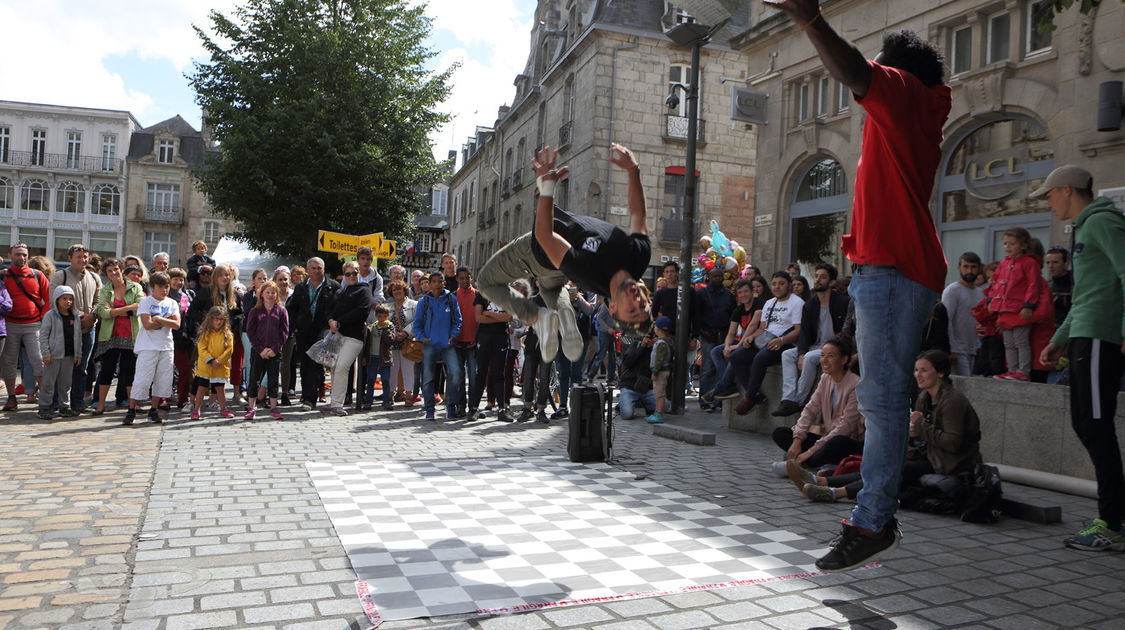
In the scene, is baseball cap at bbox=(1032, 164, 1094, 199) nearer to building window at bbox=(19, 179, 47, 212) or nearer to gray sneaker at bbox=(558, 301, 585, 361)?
gray sneaker at bbox=(558, 301, 585, 361)

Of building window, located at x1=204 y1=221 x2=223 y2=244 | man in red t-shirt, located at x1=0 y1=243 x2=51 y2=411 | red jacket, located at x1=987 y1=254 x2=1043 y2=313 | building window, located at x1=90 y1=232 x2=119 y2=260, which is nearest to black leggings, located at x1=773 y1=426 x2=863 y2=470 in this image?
red jacket, located at x1=987 y1=254 x2=1043 y2=313

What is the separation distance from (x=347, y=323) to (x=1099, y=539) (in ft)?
29.0

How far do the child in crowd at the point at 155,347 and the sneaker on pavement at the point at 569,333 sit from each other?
5.93m

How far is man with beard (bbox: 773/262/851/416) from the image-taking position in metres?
9.20

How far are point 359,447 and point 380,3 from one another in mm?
20686

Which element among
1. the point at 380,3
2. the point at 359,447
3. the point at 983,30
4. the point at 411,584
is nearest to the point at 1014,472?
the point at 411,584

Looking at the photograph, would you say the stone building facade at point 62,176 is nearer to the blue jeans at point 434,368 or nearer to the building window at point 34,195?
the building window at point 34,195

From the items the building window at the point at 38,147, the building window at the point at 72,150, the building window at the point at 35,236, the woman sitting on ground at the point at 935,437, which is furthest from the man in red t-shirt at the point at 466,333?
the building window at the point at 38,147

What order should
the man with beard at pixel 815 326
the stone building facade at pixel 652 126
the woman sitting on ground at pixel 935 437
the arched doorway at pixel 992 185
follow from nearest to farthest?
1. the woman sitting on ground at pixel 935 437
2. the man with beard at pixel 815 326
3. the arched doorway at pixel 992 185
4. the stone building facade at pixel 652 126

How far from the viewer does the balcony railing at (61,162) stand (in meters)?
59.6

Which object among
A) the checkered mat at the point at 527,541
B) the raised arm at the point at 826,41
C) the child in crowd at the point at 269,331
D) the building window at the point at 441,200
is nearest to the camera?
the raised arm at the point at 826,41

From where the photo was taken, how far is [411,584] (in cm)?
393

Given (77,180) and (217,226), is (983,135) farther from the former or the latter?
(77,180)

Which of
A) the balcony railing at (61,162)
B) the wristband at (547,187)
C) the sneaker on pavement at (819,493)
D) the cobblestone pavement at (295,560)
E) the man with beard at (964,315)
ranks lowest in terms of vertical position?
the cobblestone pavement at (295,560)
